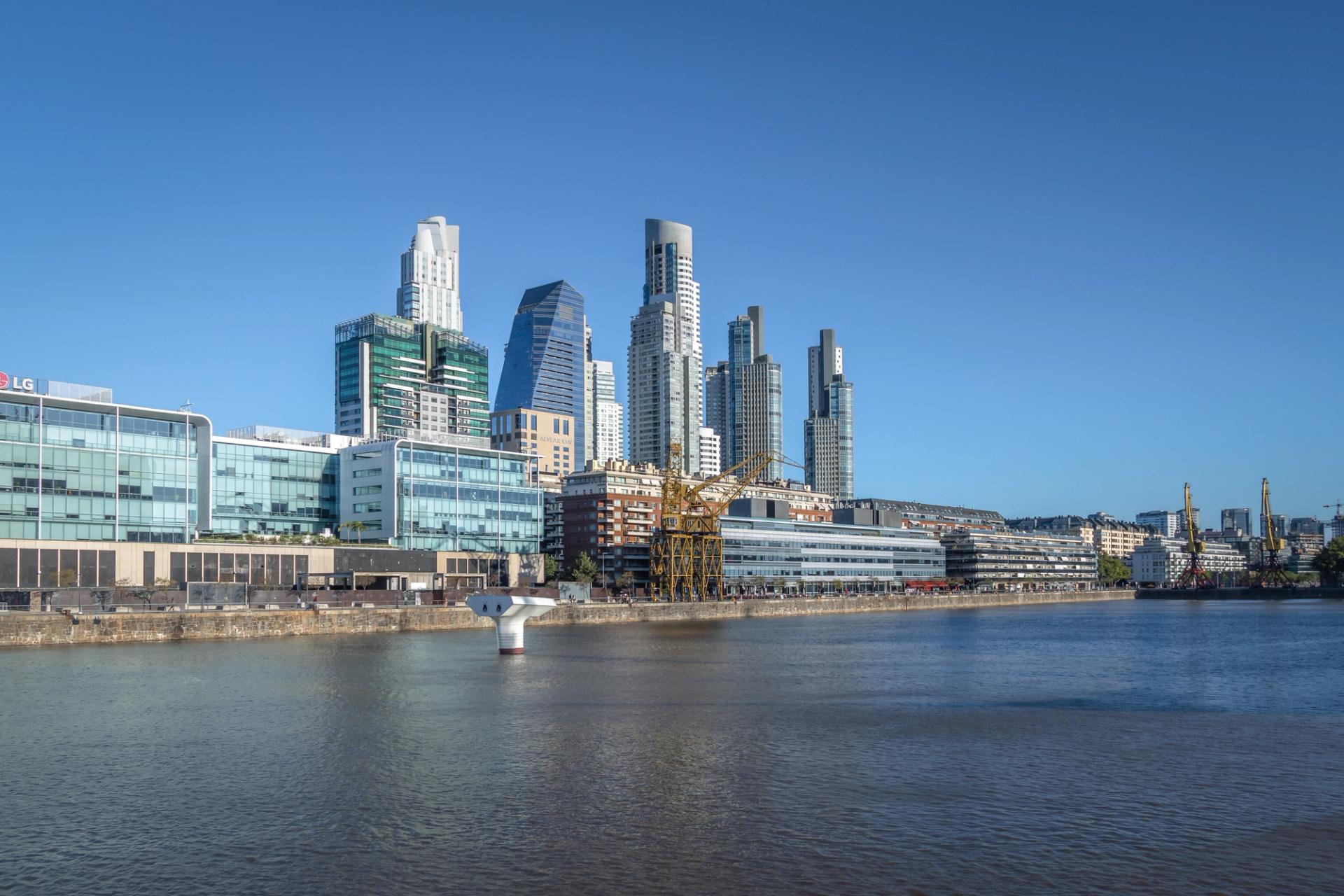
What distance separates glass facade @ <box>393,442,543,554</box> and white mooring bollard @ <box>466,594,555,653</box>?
53553mm

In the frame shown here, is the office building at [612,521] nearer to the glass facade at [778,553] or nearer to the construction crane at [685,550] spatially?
the construction crane at [685,550]

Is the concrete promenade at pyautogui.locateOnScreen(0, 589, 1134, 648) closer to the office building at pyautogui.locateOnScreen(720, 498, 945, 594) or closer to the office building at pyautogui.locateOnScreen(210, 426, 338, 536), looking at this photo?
the office building at pyautogui.locateOnScreen(210, 426, 338, 536)

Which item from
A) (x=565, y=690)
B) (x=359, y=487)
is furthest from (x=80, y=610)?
(x=359, y=487)

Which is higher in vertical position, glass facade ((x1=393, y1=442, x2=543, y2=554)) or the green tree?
glass facade ((x1=393, y1=442, x2=543, y2=554))

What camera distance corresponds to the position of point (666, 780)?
26734 millimetres

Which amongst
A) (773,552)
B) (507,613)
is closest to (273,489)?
(507,613)

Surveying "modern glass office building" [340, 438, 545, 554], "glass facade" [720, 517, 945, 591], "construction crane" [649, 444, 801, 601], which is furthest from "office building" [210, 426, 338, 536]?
"glass facade" [720, 517, 945, 591]

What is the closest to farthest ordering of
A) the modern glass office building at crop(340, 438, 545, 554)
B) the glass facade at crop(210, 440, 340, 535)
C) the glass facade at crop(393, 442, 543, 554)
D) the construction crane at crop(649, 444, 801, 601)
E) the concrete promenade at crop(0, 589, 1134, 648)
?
the concrete promenade at crop(0, 589, 1134, 648) < the glass facade at crop(210, 440, 340, 535) < the modern glass office building at crop(340, 438, 545, 554) < the glass facade at crop(393, 442, 543, 554) < the construction crane at crop(649, 444, 801, 601)

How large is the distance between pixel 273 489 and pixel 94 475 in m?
24.8

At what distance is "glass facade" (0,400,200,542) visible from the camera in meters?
86.6

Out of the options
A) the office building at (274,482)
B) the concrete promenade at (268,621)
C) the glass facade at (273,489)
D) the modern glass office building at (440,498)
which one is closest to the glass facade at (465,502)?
the modern glass office building at (440,498)

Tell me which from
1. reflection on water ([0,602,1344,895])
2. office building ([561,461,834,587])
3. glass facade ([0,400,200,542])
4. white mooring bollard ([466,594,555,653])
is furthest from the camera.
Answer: office building ([561,461,834,587])

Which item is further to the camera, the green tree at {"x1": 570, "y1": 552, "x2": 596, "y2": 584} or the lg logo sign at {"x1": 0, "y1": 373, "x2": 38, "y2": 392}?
the green tree at {"x1": 570, "y1": 552, "x2": 596, "y2": 584}

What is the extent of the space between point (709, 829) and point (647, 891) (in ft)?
13.3
